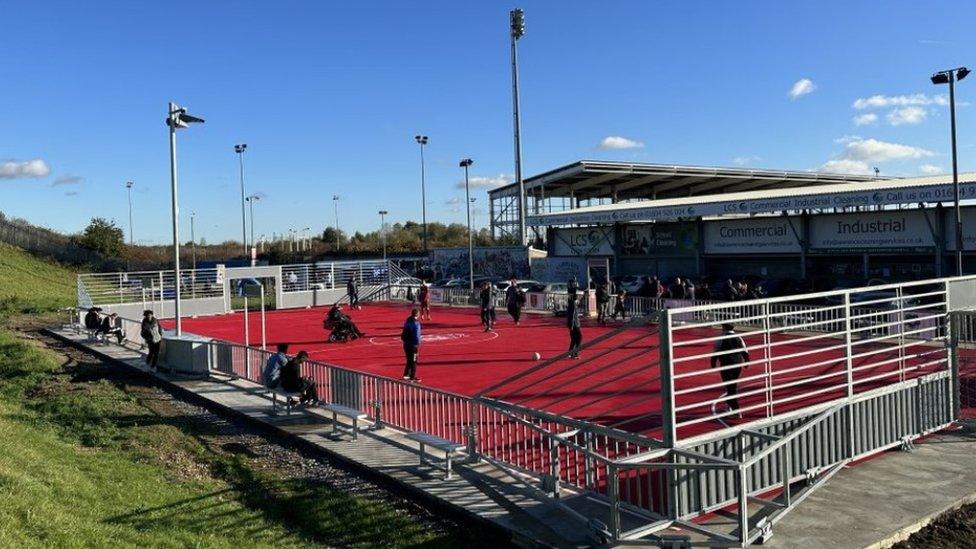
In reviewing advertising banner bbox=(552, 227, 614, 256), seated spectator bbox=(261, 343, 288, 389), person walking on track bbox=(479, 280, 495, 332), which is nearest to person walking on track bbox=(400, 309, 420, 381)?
seated spectator bbox=(261, 343, 288, 389)

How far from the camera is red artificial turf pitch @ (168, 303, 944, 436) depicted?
1123 cm

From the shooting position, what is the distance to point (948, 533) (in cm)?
768

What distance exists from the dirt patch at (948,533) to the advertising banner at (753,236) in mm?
33023

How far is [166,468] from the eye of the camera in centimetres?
1055

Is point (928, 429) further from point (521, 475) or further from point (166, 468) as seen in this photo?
point (166, 468)

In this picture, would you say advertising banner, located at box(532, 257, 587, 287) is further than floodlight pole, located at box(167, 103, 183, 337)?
Yes

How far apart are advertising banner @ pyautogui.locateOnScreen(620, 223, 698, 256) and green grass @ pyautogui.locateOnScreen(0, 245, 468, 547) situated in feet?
118

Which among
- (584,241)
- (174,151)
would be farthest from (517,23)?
(174,151)

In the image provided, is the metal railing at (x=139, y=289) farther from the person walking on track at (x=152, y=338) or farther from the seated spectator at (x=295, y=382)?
the seated spectator at (x=295, y=382)

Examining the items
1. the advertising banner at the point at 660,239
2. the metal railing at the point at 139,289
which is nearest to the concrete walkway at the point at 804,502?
the metal railing at the point at 139,289

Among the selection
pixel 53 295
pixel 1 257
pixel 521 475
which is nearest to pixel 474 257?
pixel 53 295

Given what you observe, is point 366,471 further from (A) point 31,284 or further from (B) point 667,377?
(A) point 31,284

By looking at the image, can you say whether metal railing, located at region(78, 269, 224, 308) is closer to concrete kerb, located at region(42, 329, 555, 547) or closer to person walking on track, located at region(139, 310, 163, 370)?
person walking on track, located at region(139, 310, 163, 370)

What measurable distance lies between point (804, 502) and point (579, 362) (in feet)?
16.3
